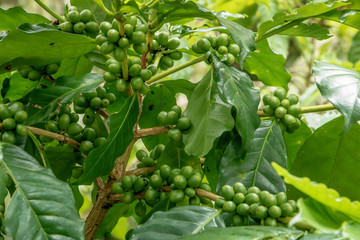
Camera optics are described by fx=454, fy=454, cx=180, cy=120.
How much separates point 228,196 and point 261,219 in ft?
0.22

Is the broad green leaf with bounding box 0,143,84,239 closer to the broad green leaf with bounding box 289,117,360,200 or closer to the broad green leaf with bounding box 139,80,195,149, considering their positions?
the broad green leaf with bounding box 139,80,195,149

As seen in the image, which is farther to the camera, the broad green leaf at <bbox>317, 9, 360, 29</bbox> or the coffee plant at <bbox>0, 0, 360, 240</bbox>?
the broad green leaf at <bbox>317, 9, 360, 29</bbox>

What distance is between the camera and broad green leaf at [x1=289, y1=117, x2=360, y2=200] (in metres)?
0.88

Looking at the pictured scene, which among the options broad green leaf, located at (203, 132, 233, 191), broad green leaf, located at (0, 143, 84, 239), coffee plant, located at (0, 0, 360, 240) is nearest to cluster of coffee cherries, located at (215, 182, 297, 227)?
coffee plant, located at (0, 0, 360, 240)

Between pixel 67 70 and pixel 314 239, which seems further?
pixel 67 70

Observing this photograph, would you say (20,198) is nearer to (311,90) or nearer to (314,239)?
(314,239)

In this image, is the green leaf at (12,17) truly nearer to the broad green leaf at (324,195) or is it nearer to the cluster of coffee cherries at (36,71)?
the cluster of coffee cherries at (36,71)

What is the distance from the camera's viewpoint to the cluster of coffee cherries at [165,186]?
0.77 m

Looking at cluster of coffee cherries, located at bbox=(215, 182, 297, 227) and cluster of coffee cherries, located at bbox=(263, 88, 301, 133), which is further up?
cluster of coffee cherries, located at bbox=(263, 88, 301, 133)

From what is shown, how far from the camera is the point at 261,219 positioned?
690mm

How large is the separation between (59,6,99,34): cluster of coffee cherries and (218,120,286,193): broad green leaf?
34 cm

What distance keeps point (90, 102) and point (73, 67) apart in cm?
19

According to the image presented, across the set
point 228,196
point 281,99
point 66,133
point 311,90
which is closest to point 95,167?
point 66,133

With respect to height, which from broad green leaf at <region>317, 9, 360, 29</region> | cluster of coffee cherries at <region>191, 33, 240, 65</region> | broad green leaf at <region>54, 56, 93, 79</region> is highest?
broad green leaf at <region>317, 9, 360, 29</region>
